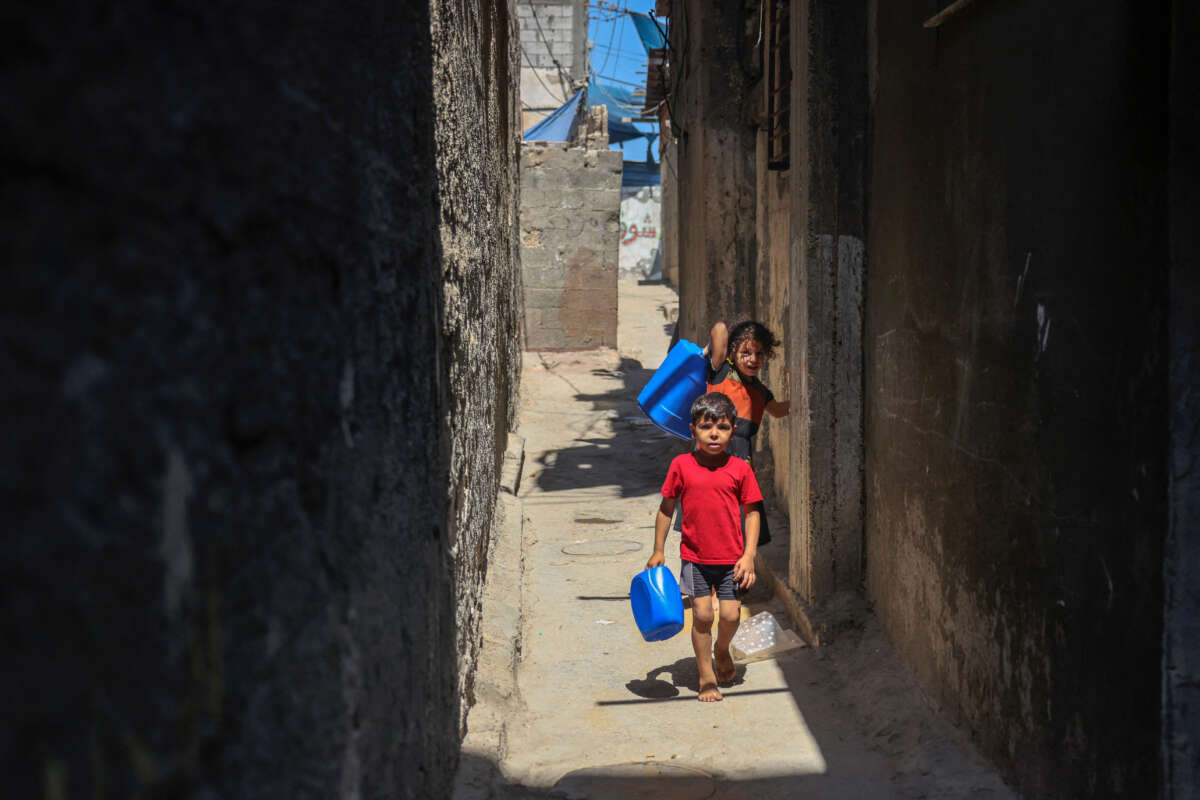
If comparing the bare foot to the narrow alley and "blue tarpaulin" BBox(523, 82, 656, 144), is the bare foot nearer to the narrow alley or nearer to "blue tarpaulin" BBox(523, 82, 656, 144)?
Result: the narrow alley

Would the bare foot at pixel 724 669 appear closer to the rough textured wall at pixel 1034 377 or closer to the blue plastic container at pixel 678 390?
the rough textured wall at pixel 1034 377

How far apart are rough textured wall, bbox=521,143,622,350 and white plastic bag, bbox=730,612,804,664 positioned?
31.9ft

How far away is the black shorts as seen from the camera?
4008 mm

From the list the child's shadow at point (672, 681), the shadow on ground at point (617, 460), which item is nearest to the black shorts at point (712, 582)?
the child's shadow at point (672, 681)

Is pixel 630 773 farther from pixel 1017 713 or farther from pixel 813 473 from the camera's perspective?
pixel 813 473

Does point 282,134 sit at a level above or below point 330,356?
above

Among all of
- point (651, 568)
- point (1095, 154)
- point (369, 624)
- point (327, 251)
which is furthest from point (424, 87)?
point (651, 568)

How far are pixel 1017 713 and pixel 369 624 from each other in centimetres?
196

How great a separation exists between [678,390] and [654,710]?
1.84 metres

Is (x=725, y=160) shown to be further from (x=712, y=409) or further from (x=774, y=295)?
(x=712, y=409)

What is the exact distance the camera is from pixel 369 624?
4.41 feet

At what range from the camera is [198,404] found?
2.62ft

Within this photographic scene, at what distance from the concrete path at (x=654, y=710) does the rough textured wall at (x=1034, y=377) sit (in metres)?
0.19

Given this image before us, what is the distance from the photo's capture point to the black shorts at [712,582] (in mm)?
4008
